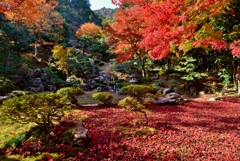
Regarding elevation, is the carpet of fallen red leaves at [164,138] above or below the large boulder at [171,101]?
below

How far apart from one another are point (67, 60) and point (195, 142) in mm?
15576

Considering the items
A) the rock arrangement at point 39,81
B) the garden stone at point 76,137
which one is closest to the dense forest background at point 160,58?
the rock arrangement at point 39,81

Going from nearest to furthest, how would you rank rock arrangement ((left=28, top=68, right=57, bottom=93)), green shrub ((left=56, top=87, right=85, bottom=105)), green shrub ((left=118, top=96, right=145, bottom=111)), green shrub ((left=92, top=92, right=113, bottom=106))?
green shrub ((left=118, top=96, right=145, bottom=111)) < green shrub ((left=56, top=87, right=85, bottom=105)) < green shrub ((left=92, top=92, right=113, bottom=106)) < rock arrangement ((left=28, top=68, right=57, bottom=93))

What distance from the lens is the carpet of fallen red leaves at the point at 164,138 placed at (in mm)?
3348

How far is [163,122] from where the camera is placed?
214 inches

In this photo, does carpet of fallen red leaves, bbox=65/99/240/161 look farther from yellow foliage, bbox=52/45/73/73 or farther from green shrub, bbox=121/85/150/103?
yellow foliage, bbox=52/45/73/73

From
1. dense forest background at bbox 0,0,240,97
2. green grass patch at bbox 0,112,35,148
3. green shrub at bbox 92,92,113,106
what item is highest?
dense forest background at bbox 0,0,240,97

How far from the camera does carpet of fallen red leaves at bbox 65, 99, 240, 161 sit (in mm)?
3348

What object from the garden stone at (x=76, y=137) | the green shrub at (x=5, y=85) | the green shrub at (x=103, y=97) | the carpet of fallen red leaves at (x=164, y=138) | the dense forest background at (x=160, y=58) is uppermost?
the dense forest background at (x=160, y=58)

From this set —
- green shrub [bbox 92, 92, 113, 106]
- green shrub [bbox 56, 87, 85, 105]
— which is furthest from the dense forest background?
green shrub [bbox 92, 92, 113, 106]

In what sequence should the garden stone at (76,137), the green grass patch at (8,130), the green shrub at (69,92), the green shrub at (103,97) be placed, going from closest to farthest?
the garden stone at (76,137)
the green grass patch at (8,130)
the green shrub at (69,92)
the green shrub at (103,97)

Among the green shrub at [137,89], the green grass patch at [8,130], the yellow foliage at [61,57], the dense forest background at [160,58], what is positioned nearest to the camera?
the green grass patch at [8,130]

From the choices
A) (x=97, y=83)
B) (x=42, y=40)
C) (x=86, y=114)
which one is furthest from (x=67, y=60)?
(x=86, y=114)

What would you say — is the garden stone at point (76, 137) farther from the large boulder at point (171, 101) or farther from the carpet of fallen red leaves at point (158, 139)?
the large boulder at point (171, 101)
